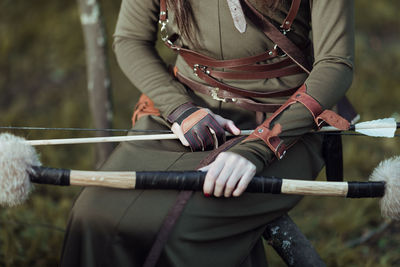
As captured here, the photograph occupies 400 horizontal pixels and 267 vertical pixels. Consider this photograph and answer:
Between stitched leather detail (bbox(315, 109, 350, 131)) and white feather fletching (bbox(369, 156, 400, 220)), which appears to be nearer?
white feather fletching (bbox(369, 156, 400, 220))

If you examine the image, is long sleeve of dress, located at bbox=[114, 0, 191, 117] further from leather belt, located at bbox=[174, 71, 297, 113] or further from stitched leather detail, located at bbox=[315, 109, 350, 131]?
stitched leather detail, located at bbox=[315, 109, 350, 131]

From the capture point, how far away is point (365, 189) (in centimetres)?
155

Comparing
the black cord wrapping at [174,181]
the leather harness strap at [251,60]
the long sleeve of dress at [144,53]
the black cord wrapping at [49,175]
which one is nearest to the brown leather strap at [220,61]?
the leather harness strap at [251,60]

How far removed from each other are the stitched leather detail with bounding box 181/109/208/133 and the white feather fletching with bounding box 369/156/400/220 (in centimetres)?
58

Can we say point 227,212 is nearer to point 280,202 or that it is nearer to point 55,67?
point 280,202

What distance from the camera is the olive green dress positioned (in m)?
1.52

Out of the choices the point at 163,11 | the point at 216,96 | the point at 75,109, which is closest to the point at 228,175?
the point at 216,96

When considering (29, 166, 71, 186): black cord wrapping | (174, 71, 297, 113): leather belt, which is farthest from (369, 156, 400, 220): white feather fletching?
(29, 166, 71, 186): black cord wrapping

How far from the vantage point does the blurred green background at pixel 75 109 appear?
2.70 meters

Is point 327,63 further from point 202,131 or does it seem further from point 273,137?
point 202,131

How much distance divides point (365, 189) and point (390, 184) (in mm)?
72

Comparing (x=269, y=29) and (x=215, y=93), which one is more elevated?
(x=269, y=29)

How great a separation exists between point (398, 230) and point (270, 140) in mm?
1671

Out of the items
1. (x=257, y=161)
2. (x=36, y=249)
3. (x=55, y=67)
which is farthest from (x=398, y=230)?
(x=55, y=67)
